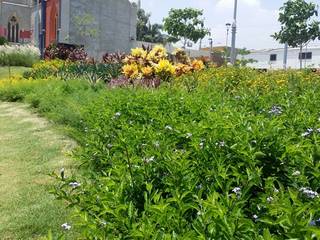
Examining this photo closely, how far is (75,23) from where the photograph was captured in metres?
40.8

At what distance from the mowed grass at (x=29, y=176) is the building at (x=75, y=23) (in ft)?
90.7

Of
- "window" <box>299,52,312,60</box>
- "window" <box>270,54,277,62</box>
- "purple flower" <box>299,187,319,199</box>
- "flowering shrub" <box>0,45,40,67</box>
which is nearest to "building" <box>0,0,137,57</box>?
"flowering shrub" <box>0,45,40,67</box>

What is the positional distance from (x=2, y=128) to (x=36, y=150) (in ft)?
7.74

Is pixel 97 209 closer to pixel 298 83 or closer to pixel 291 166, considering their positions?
pixel 291 166

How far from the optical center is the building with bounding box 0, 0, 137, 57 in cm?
4047

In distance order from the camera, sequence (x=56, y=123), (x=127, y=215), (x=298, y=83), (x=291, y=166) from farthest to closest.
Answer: (x=56, y=123), (x=298, y=83), (x=291, y=166), (x=127, y=215)

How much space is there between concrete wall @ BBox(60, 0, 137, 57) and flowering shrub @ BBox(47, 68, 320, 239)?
124 feet

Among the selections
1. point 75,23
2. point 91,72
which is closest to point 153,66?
point 91,72

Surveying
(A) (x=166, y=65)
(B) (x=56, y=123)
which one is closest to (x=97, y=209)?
(B) (x=56, y=123)

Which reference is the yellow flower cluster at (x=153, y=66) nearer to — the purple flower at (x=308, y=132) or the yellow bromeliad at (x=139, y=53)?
the yellow bromeliad at (x=139, y=53)

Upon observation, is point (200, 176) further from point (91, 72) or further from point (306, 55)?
point (306, 55)

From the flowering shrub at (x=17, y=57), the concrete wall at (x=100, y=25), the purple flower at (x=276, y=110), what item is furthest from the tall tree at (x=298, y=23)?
the purple flower at (x=276, y=110)

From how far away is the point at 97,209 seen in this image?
222 centimetres

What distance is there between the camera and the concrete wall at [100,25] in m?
40.8
